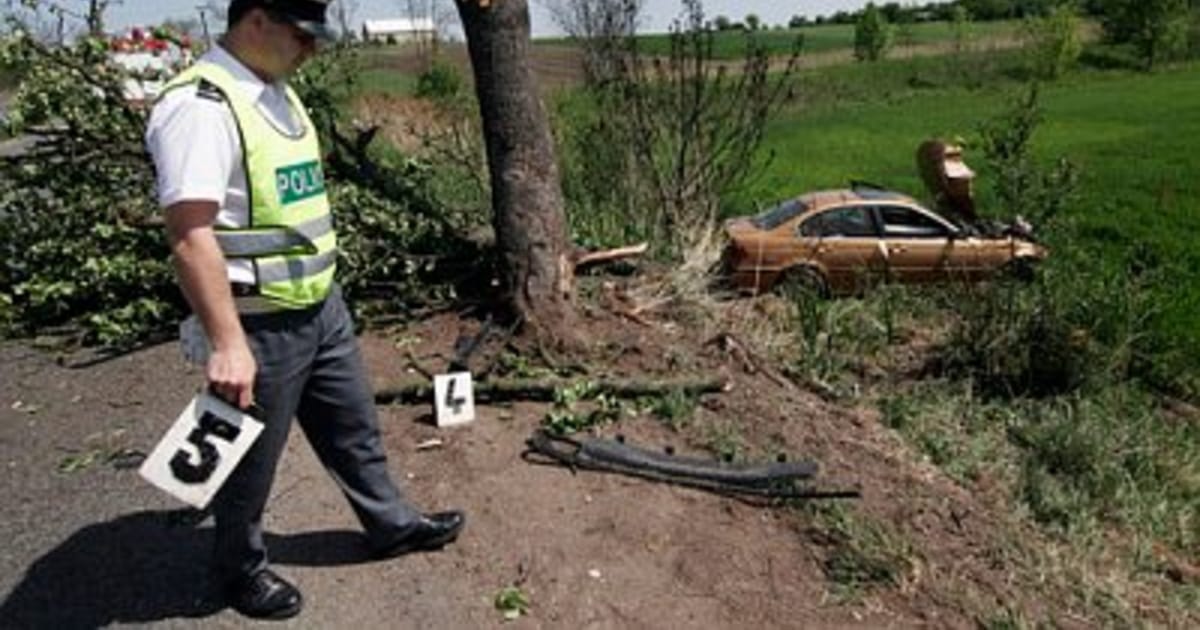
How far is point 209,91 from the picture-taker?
2.56m

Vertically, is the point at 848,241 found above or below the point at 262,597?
below

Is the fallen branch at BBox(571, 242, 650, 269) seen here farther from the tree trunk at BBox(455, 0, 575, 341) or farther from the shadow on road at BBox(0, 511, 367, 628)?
the shadow on road at BBox(0, 511, 367, 628)

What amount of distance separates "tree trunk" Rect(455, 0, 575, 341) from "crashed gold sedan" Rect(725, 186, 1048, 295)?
3721mm

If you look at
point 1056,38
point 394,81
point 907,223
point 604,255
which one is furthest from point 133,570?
point 1056,38

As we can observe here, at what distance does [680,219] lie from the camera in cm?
872

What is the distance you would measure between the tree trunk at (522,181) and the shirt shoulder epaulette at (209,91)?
2.91m

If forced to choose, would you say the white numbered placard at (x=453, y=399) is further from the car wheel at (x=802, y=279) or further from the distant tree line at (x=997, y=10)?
the distant tree line at (x=997, y=10)

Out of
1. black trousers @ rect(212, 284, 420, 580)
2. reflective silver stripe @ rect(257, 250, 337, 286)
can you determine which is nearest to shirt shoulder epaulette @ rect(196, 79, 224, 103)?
reflective silver stripe @ rect(257, 250, 337, 286)

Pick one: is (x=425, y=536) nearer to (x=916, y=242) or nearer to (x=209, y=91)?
(x=209, y=91)

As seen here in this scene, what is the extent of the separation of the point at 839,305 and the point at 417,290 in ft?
9.81

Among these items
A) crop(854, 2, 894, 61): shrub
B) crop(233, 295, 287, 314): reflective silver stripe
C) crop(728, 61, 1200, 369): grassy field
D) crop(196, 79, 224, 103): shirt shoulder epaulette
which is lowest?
crop(728, 61, 1200, 369): grassy field

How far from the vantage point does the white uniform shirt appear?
2.46 meters

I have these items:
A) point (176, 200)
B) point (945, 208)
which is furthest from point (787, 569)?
point (945, 208)

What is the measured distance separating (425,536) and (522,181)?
2521 mm
